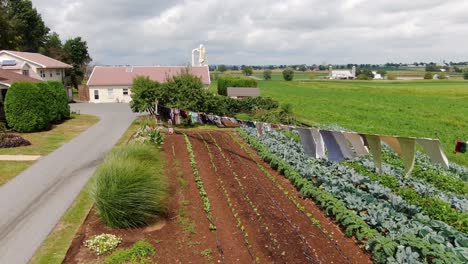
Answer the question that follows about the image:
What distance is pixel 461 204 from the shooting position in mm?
10000

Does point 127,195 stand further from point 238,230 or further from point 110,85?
point 110,85

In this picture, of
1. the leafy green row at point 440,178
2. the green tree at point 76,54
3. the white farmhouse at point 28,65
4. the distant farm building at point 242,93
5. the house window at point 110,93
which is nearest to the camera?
the leafy green row at point 440,178

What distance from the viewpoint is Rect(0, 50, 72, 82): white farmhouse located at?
39.0 meters

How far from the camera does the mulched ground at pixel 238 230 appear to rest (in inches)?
311

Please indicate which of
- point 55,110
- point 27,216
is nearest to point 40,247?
point 27,216

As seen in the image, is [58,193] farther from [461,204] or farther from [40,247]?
[461,204]

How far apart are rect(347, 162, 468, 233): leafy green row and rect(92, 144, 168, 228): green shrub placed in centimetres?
661

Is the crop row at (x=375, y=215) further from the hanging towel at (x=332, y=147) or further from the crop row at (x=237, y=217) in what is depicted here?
the crop row at (x=237, y=217)

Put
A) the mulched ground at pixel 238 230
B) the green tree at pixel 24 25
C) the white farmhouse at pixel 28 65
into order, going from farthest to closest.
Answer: the green tree at pixel 24 25 → the white farmhouse at pixel 28 65 → the mulched ground at pixel 238 230

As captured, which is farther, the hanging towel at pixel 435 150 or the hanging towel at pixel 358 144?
the hanging towel at pixel 358 144

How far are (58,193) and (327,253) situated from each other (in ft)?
28.3

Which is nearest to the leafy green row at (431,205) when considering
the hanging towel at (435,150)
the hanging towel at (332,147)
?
the hanging towel at (435,150)

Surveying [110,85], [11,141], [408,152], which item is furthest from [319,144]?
[110,85]

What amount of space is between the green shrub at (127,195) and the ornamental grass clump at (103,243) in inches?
27.8
